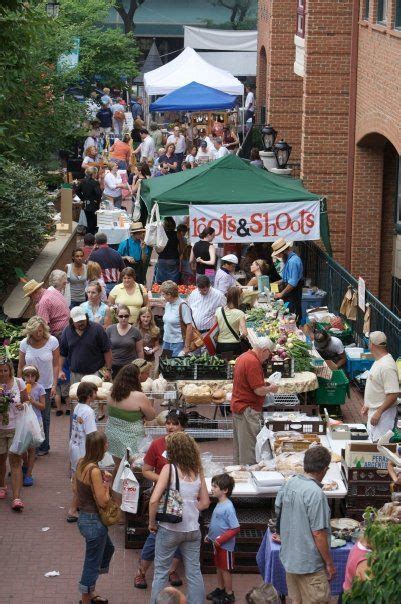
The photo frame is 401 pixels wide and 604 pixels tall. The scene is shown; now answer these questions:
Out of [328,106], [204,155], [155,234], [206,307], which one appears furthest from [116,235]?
[204,155]

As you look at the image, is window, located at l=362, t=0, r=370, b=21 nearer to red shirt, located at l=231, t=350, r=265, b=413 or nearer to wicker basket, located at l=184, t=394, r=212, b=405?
wicker basket, located at l=184, t=394, r=212, b=405

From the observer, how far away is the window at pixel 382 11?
20.1 metres

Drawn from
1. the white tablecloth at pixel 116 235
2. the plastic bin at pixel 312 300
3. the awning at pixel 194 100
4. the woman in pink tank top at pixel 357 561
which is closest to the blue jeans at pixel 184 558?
the woman in pink tank top at pixel 357 561

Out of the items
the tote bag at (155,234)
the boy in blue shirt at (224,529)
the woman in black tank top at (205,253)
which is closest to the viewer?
the boy in blue shirt at (224,529)

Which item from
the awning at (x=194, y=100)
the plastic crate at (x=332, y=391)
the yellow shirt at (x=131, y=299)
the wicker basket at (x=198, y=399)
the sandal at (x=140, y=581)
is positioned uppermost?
the yellow shirt at (x=131, y=299)

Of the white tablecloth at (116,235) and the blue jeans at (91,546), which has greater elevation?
the blue jeans at (91,546)

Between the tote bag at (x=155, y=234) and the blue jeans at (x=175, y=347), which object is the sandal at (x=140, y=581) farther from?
the tote bag at (x=155, y=234)

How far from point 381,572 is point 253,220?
1236 centimetres

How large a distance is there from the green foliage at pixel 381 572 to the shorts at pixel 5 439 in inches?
216

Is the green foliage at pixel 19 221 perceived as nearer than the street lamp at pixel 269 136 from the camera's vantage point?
Yes

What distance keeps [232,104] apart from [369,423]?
82.6 feet

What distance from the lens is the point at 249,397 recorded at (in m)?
11.9

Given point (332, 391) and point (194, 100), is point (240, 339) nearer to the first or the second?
point (332, 391)

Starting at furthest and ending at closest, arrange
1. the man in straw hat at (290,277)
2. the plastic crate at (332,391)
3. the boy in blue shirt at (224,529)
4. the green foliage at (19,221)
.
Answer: the green foliage at (19,221) < the man in straw hat at (290,277) < the plastic crate at (332,391) < the boy in blue shirt at (224,529)
